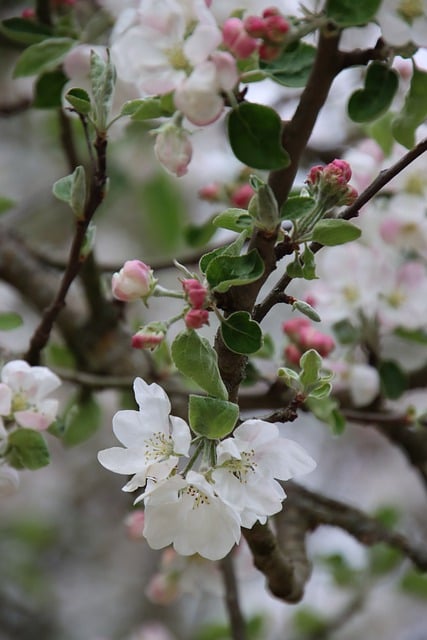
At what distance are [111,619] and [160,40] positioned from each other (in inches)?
81.0

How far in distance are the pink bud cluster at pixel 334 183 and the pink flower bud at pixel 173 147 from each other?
8 centimetres

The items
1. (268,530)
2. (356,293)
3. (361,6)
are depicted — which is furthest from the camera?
(356,293)

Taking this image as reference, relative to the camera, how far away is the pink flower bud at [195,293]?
1.68 feet

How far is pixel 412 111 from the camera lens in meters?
0.56

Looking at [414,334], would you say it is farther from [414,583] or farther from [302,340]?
[414,583]

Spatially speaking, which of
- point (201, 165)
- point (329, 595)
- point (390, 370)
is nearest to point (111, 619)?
point (329, 595)

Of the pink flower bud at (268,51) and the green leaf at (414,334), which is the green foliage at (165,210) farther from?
the pink flower bud at (268,51)

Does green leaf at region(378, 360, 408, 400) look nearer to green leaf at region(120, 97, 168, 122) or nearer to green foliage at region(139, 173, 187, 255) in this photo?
green leaf at region(120, 97, 168, 122)

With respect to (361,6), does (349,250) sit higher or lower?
lower

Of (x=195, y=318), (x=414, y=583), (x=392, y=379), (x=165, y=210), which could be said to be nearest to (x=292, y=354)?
(x=392, y=379)

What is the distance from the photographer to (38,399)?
70 centimetres

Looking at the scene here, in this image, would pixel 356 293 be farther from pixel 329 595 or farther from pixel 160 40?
pixel 329 595

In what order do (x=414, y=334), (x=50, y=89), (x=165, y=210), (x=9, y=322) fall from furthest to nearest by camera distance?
(x=165, y=210) → (x=414, y=334) → (x=50, y=89) → (x=9, y=322)

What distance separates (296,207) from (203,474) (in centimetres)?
17
